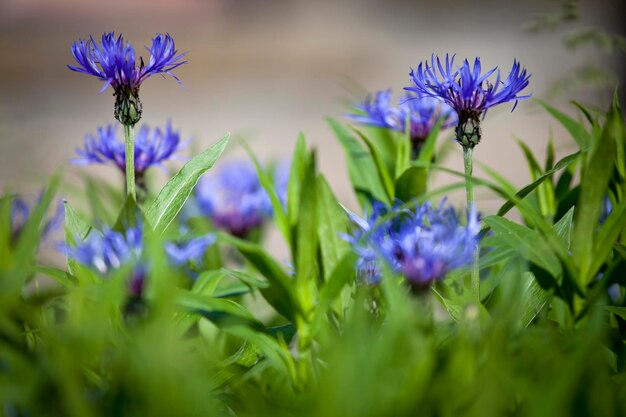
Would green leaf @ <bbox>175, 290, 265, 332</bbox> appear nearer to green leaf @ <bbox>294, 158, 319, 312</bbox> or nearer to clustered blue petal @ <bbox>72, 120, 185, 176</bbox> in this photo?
green leaf @ <bbox>294, 158, 319, 312</bbox>

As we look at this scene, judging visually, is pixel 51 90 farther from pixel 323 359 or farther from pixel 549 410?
pixel 549 410

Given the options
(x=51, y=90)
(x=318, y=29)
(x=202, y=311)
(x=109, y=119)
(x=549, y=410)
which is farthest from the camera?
(x=318, y=29)

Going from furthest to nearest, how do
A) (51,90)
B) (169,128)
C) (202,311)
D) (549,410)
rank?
(51,90)
(169,128)
(202,311)
(549,410)

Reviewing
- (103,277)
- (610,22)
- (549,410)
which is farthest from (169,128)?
(610,22)

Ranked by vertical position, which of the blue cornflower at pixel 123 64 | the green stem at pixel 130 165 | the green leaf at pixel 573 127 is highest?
the blue cornflower at pixel 123 64

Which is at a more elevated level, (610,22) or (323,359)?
(610,22)

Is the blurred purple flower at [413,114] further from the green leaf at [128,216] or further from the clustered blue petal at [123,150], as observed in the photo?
the green leaf at [128,216]

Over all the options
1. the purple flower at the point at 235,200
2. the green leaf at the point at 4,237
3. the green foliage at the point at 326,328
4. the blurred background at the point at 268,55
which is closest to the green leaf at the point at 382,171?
the green foliage at the point at 326,328
